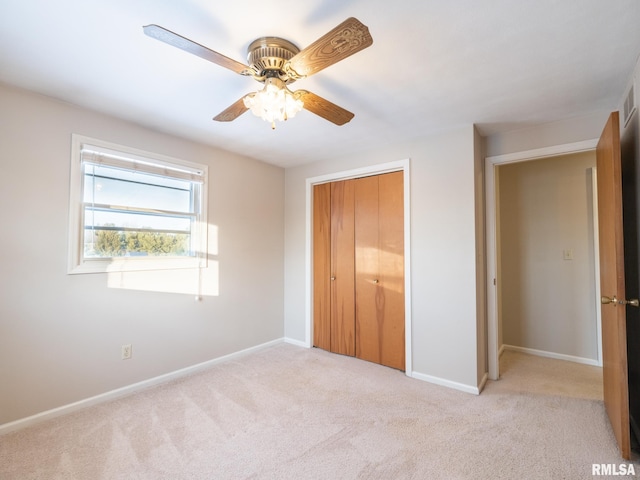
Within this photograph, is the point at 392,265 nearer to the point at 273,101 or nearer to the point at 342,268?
the point at 342,268

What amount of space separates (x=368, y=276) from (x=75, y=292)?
264cm

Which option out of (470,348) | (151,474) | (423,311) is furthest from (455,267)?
(151,474)

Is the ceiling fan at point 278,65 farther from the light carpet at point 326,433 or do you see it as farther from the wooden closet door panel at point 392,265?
the light carpet at point 326,433

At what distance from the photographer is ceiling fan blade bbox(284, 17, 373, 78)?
1153mm

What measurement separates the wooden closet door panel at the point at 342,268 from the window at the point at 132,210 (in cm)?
149

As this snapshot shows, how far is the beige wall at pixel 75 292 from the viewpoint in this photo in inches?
81.6

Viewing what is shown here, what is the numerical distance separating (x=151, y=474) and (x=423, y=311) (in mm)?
2375

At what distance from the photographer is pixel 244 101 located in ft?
5.46

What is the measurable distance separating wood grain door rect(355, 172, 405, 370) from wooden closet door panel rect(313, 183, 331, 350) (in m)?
0.41

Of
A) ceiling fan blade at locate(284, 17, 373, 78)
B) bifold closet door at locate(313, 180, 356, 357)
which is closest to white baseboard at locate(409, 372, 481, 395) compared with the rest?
bifold closet door at locate(313, 180, 356, 357)

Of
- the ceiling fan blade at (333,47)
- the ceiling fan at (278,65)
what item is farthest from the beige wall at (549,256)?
the ceiling fan blade at (333,47)

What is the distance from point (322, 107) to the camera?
185 cm

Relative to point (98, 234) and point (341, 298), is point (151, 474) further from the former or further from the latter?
point (341, 298)

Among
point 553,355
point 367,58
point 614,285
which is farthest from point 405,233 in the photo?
point 553,355
